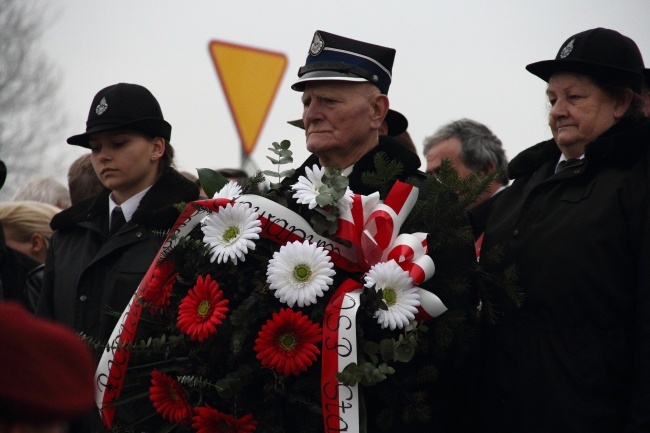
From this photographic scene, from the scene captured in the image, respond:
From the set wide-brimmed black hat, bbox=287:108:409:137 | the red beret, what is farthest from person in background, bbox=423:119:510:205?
the red beret

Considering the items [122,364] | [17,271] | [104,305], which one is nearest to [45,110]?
[17,271]

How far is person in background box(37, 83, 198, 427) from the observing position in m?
5.02

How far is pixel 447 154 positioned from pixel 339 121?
2394mm

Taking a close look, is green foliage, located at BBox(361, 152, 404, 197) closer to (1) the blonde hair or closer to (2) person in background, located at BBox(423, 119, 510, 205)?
(2) person in background, located at BBox(423, 119, 510, 205)

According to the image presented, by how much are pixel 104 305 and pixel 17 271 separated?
128 centimetres

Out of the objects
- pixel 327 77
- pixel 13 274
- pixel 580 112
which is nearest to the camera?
pixel 580 112

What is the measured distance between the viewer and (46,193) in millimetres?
7660

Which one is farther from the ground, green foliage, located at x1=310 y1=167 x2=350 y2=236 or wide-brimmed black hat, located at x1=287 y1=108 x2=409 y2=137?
wide-brimmed black hat, located at x1=287 y1=108 x2=409 y2=137

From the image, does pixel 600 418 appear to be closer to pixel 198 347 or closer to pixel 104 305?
pixel 198 347

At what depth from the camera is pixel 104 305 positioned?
4.95 metres

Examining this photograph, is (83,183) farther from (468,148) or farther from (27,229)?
(468,148)

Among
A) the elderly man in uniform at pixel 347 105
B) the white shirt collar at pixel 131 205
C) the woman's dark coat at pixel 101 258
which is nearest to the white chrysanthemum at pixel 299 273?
the elderly man in uniform at pixel 347 105

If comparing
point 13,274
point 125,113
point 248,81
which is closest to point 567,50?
point 248,81

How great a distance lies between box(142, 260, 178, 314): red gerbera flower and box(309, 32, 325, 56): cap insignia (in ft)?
3.70
